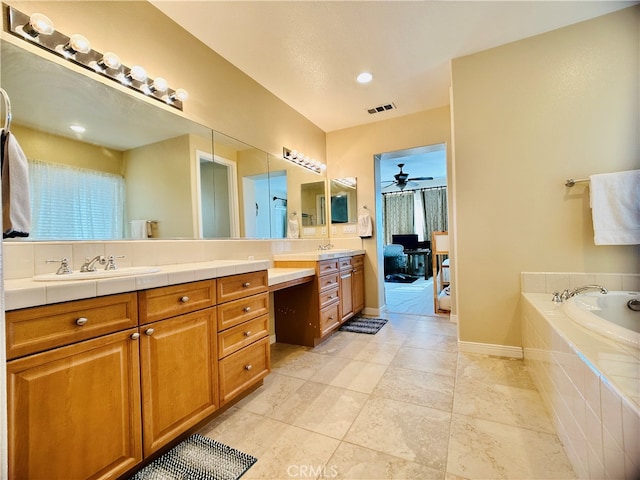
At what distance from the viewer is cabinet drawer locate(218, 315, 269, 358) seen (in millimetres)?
1598

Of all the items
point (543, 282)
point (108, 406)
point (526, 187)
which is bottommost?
point (108, 406)

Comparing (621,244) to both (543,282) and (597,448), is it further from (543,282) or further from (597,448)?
(597,448)

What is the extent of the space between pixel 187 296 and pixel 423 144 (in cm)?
322

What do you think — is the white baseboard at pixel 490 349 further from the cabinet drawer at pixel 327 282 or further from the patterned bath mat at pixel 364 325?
the cabinet drawer at pixel 327 282

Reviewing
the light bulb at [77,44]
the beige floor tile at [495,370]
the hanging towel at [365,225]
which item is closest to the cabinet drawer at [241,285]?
the light bulb at [77,44]

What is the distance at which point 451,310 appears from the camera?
342cm

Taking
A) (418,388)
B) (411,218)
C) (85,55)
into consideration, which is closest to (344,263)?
(418,388)

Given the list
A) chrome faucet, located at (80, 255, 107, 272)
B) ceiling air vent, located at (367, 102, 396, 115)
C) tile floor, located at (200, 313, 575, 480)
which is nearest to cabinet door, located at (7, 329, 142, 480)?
chrome faucet, located at (80, 255, 107, 272)

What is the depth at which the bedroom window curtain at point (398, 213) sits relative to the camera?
8242 mm

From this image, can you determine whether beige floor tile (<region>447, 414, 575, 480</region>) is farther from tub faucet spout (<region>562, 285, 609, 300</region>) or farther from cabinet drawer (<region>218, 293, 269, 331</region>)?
cabinet drawer (<region>218, 293, 269, 331</region>)

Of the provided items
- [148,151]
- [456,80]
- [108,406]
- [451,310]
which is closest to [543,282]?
[451,310]

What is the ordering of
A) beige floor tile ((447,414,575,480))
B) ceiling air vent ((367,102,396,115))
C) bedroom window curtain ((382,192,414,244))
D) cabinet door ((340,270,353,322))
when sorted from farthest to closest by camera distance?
bedroom window curtain ((382,192,414,244))
ceiling air vent ((367,102,396,115))
cabinet door ((340,270,353,322))
beige floor tile ((447,414,575,480))

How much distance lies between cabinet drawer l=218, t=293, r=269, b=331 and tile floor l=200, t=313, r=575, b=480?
57 cm

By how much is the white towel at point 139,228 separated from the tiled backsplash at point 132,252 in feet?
0.12
